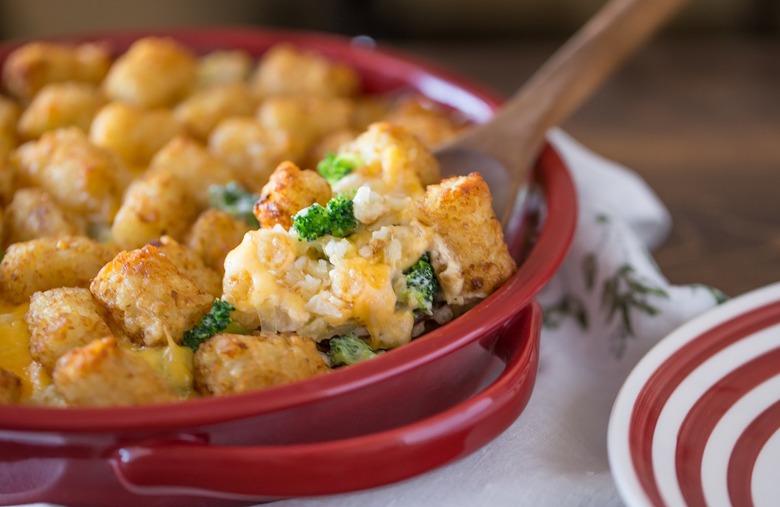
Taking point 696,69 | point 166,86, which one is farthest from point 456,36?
point 166,86

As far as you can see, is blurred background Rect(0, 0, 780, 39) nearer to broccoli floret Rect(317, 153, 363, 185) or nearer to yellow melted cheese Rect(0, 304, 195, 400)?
broccoli floret Rect(317, 153, 363, 185)

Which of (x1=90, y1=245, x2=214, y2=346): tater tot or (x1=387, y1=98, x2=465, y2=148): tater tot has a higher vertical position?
(x1=90, y1=245, x2=214, y2=346): tater tot

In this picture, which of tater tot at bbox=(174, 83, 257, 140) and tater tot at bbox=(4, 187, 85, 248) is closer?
tater tot at bbox=(4, 187, 85, 248)

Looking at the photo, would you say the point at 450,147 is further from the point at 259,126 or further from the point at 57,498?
the point at 57,498

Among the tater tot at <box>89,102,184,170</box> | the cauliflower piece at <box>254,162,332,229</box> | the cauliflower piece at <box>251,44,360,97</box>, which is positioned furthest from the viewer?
the cauliflower piece at <box>251,44,360,97</box>

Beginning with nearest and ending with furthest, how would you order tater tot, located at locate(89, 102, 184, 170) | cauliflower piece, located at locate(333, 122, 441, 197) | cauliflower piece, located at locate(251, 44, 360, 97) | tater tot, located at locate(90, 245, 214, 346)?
tater tot, located at locate(90, 245, 214, 346) → cauliflower piece, located at locate(333, 122, 441, 197) → tater tot, located at locate(89, 102, 184, 170) → cauliflower piece, located at locate(251, 44, 360, 97)

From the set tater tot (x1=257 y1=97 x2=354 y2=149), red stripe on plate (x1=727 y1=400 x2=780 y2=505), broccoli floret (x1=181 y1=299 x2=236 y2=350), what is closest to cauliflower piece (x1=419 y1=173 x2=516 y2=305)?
broccoli floret (x1=181 y1=299 x2=236 y2=350)

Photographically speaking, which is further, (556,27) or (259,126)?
(556,27)

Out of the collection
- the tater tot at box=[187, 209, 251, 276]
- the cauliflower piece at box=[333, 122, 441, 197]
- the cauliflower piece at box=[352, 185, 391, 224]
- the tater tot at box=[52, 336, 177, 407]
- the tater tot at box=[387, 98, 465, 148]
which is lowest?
the tater tot at box=[387, 98, 465, 148]
